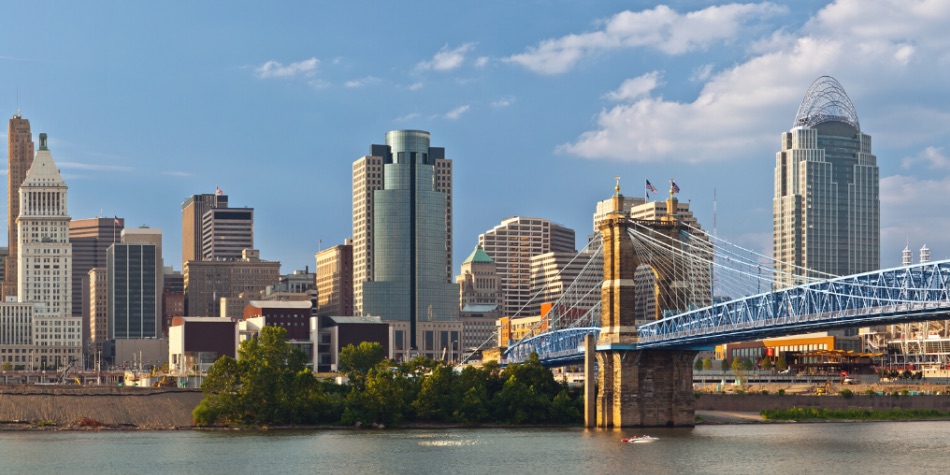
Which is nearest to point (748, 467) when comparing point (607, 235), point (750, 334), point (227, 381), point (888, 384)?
point (750, 334)

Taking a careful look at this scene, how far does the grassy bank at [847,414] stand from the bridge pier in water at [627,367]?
24.5 meters

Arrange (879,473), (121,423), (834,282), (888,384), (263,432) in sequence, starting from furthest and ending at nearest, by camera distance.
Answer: (888,384) → (121,423) → (263,432) → (834,282) → (879,473)

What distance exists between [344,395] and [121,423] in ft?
69.0

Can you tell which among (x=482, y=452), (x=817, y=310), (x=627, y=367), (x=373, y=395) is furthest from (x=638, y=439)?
(x=373, y=395)

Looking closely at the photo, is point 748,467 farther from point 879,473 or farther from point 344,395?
point 344,395

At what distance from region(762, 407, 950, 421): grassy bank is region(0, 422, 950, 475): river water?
828 inches

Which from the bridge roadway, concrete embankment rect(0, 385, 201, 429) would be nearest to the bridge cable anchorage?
the bridge roadway

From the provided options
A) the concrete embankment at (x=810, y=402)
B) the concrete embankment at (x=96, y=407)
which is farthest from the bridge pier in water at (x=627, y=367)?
the concrete embankment at (x=96, y=407)

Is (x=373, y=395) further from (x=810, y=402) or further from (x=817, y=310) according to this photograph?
(x=810, y=402)

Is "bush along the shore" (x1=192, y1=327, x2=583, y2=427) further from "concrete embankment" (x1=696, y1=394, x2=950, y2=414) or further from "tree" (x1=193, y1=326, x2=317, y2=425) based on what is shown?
"concrete embankment" (x1=696, y1=394, x2=950, y2=414)

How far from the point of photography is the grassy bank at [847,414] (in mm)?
162125

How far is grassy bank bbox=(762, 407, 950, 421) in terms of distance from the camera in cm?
16212

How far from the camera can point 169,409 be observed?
487 ft

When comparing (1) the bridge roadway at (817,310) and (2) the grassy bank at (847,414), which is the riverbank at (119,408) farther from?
(1) the bridge roadway at (817,310)
